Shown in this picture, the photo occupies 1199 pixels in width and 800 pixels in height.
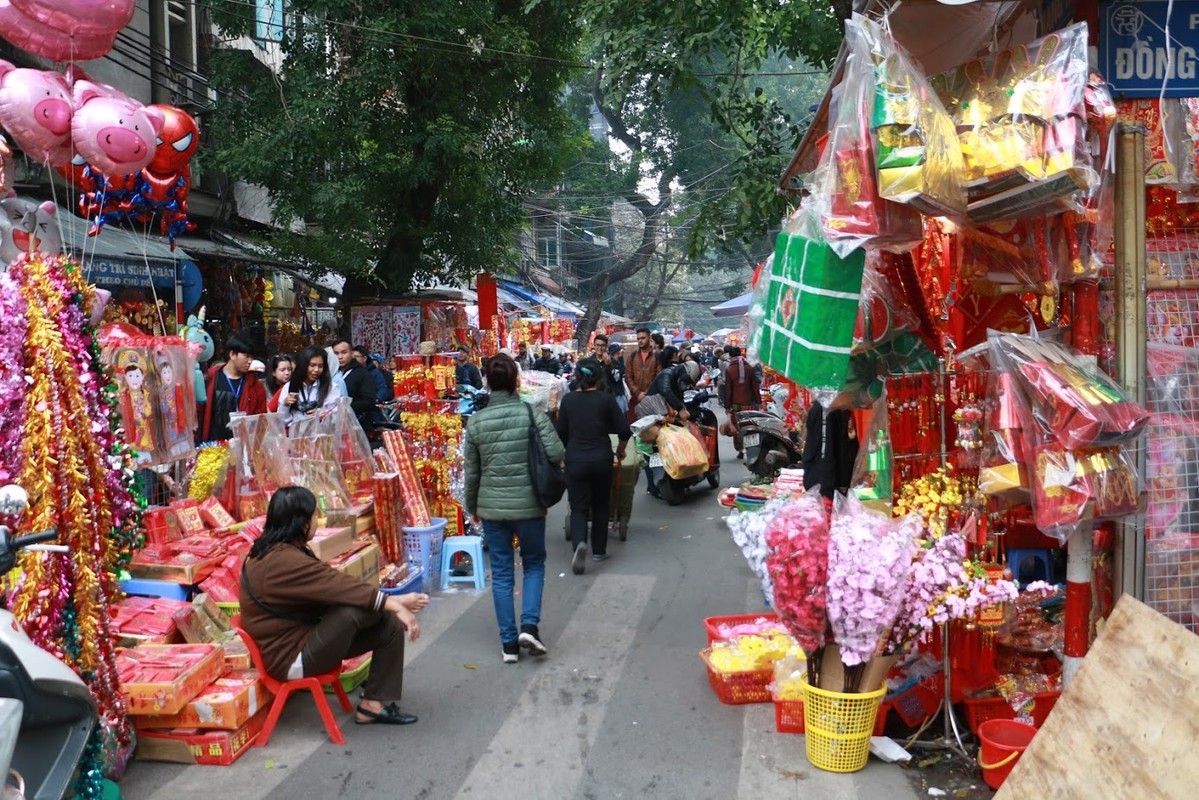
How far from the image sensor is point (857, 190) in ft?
12.8

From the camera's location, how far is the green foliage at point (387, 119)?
14.4 m

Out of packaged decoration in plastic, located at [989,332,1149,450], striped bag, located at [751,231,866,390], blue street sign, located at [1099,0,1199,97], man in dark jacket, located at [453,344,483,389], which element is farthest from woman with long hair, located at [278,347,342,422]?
man in dark jacket, located at [453,344,483,389]

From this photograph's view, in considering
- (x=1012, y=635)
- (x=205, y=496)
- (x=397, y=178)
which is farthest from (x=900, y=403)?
(x=397, y=178)

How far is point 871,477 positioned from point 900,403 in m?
0.38

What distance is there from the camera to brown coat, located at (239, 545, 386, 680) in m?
4.95

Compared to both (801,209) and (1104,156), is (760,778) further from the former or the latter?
(1104,156)

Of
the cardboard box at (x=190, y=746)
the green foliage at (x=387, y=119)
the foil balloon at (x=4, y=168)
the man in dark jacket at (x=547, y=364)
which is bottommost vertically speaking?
the cardboard box at (x=190, y=746)

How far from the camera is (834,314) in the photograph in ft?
13.7

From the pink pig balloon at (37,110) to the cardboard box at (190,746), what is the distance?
3.40 meters

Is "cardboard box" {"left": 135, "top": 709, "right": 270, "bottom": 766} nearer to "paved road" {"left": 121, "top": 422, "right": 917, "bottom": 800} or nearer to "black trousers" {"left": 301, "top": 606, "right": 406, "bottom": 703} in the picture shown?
"paved road" {"left": 121, "top": 422, "right": 917, "bottom": 800}

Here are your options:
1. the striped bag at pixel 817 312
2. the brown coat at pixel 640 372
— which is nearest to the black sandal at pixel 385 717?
the striped bag at pixel 817 312

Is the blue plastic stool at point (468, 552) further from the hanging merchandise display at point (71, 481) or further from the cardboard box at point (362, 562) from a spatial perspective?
the hanging merchandise display at point (71, 481)

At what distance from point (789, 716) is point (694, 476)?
6.55m

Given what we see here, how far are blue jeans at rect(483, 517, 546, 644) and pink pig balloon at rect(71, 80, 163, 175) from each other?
10.3ft
